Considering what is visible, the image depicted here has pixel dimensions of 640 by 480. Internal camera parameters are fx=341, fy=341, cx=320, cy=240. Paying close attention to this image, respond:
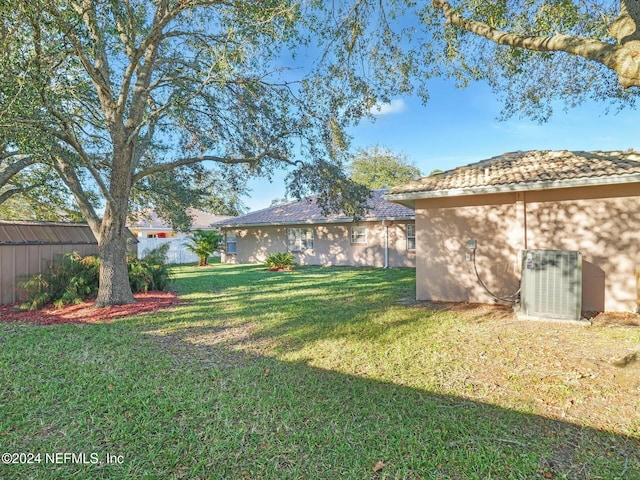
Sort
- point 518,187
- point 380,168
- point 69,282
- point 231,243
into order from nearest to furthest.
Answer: point 518,187 → point 69,282 → point 231,243 → point 380,168

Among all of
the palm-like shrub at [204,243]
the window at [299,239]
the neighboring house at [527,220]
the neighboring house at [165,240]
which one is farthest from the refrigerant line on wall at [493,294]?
the palm-like shrub at [204,243]

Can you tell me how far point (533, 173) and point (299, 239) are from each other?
13992mm

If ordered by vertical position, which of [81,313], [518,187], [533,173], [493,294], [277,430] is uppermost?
[533,173]

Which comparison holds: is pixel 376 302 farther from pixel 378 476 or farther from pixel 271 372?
pixel 378 476

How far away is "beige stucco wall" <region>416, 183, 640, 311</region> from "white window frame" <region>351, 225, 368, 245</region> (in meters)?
9.34

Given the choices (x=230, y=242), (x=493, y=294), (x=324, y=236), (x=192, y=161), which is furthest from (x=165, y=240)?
(x=493, y=294)

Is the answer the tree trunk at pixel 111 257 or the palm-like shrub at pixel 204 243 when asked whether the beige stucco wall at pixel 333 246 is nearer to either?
the palm-like shrub at pixel 204 243

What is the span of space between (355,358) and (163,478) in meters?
2.77

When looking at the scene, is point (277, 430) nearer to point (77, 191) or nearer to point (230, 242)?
point (77, 191)

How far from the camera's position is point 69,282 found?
28.4ft

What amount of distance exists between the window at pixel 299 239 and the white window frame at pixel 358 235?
2.64 m

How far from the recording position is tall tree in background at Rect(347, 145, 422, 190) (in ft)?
128

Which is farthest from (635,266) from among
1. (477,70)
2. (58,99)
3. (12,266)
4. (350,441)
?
(12,266)

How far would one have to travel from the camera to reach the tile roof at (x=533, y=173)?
6719 mm
